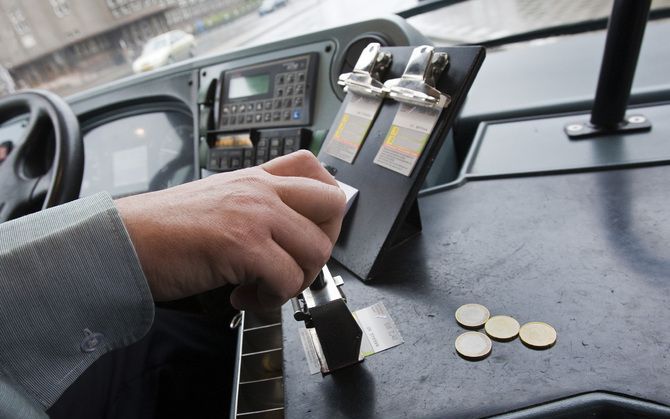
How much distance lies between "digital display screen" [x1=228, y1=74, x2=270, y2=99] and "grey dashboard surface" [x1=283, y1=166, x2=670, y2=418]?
62 centimetres

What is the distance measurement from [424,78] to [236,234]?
0.37m

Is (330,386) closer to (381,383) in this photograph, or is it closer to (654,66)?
(381,383)

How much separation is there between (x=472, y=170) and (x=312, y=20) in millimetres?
823

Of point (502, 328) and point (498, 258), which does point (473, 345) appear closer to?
point (502, 328)

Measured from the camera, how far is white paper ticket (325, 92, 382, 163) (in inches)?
32.2

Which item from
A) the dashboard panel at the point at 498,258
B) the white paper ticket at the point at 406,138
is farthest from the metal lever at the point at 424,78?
the dashboard panel at the point at 498,258

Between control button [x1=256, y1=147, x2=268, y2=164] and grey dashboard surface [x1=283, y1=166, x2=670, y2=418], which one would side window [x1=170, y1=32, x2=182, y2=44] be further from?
grey dashboard surface [x1=283, y1=166, x2=670, y2=418]

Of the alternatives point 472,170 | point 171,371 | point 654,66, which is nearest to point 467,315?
point 472,170

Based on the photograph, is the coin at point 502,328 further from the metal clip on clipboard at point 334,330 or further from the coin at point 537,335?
the metal clip on clipboard at point 334,330

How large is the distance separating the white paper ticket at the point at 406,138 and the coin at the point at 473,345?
26cm

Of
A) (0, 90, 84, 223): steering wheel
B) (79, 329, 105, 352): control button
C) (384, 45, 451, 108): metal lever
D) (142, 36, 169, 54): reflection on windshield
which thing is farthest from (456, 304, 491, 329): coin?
(142, 36, 169, 54): reflection on windshield

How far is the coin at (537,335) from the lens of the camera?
1.76 ft

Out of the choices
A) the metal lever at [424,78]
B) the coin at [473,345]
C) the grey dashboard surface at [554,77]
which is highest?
the metal lever at [424,78]

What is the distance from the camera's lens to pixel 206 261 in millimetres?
504
